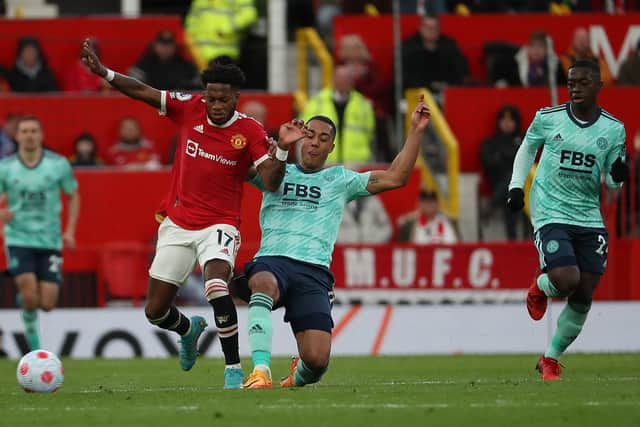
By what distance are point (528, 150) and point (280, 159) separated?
215cm

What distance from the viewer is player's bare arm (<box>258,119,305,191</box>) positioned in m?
10.4

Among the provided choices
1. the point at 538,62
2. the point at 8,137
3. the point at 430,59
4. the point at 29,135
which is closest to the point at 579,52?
the point at 538,62

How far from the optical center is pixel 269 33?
22531mm

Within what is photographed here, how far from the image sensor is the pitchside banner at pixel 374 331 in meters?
17.4

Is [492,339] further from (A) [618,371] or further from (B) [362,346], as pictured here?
(A) [618,371]

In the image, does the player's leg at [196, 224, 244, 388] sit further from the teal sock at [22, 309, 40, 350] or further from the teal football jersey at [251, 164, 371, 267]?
the teal sock at [22, 309, 40, 350]

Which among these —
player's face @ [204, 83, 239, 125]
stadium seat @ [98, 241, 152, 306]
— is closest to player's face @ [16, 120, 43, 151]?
stadium seat @ [98, 241, 152, 306]

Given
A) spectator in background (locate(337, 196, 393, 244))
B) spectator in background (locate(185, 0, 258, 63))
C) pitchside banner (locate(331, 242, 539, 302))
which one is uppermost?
spectator in background (locate(185, 0, 258, 63))

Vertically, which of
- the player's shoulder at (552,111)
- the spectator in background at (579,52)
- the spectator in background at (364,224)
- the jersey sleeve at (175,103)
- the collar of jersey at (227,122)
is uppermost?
the spectator in background at (579,52)

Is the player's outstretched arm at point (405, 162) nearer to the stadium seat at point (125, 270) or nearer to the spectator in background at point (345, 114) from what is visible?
the stadium seat at point (125, 270)

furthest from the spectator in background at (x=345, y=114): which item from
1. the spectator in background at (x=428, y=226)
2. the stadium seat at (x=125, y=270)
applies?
the stadium seat at (x=125, y=270)

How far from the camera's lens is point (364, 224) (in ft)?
60.6

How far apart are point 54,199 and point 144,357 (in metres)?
2.53

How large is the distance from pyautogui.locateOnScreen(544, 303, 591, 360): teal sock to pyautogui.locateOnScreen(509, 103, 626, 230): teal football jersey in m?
0.69
